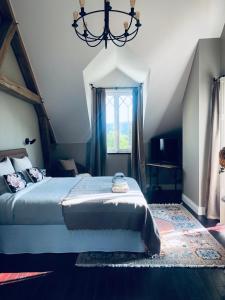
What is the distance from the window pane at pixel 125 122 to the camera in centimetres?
611

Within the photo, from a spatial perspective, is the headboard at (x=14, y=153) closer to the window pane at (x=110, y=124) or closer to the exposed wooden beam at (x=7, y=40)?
the exposed wooden beam at (x=7, y=40)

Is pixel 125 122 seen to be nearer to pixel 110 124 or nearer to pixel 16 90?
pixel 110 124

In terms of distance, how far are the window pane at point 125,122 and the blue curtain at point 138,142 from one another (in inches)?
10.1

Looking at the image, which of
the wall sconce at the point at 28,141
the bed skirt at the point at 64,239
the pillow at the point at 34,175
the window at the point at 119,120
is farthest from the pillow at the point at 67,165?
the bed skirt at the point at 64,239

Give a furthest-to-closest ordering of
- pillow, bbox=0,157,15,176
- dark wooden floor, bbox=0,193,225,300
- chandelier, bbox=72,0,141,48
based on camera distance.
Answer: pillow, bbox=0,157,15,176
chandelier, bbox=72,0,141,48
dark wooden floor, bbox=0,193,225,300

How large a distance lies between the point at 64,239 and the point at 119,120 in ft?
12.4

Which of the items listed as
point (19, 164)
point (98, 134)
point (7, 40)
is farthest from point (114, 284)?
point (98, 134)

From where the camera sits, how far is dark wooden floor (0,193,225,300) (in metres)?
2.12

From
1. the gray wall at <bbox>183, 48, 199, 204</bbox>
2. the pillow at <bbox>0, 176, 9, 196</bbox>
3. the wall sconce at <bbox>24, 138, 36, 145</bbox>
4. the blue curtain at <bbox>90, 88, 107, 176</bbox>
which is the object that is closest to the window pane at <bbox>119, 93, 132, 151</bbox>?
the blue curtain at <bbox>90, 88, 107, 176</bbox>

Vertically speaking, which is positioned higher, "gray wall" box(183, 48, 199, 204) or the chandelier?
the chandelier

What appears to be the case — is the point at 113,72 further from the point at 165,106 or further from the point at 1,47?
the point at 1,47

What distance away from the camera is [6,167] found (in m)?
3.45

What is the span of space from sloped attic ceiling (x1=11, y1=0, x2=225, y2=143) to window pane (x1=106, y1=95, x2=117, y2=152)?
2.25 feet

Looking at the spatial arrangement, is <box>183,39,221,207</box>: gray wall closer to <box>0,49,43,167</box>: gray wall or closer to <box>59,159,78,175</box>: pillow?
<box>59,159,78,175</box>: pillow
